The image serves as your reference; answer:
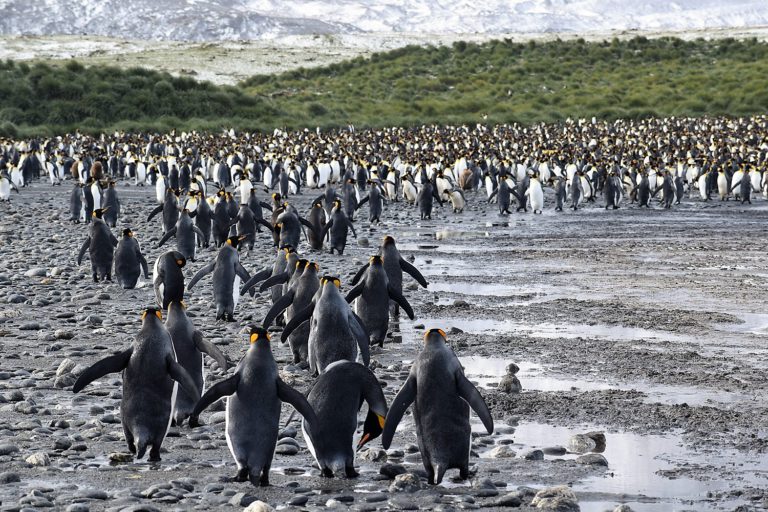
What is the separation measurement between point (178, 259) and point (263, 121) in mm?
38673

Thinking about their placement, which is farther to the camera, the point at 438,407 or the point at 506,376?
the point at 506,376

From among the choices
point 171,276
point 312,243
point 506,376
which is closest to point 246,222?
point 312,243

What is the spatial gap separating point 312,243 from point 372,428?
8937 mm

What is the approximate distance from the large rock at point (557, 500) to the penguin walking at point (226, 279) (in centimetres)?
483

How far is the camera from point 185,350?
6035mm

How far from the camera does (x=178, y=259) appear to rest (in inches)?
335

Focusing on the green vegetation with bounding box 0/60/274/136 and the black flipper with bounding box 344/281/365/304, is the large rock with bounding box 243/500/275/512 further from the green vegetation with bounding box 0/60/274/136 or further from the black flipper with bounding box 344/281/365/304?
the green vegetation with bounding box 0/60/274/136

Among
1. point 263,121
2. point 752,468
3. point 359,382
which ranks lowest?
point 752,468

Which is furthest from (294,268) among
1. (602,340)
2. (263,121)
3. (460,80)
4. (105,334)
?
(460,80)

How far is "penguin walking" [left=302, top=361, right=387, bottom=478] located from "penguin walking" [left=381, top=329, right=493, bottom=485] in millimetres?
181

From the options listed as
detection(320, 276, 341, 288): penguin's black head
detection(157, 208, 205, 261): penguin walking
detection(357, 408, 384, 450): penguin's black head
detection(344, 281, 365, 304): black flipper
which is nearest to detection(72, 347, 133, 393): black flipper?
detection(357, 408, 384, 450): penguin's black head

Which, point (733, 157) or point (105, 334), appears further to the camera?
point (733, 157)

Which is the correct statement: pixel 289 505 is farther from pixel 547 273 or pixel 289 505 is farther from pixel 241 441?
pixel 547 273

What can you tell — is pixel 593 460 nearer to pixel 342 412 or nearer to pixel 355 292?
pixel 342 412
